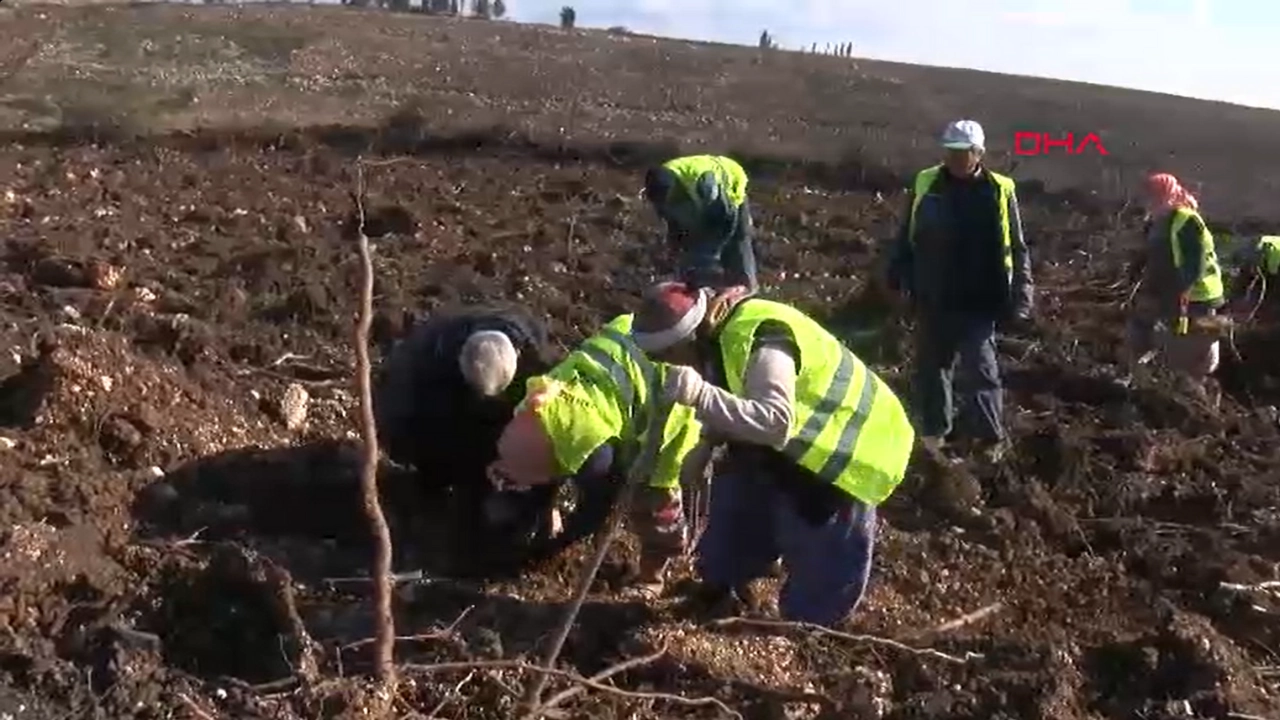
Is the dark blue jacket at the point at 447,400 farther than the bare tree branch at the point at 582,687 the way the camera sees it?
Yes

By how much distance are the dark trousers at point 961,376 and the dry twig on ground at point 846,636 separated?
6.62ft

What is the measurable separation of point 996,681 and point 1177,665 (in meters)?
0.58

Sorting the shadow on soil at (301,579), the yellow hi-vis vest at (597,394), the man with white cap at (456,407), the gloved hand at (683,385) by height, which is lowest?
the shadow on soil at (301,579)

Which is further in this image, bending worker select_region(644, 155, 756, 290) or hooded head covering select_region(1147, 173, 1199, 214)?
hooded head covering select_region(1147, 173, 1199, 214)

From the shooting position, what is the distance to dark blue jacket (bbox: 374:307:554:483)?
481 cm

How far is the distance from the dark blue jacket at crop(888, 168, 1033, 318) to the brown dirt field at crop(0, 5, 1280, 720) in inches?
28.2

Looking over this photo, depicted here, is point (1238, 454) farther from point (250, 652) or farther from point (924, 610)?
point (250, 652)

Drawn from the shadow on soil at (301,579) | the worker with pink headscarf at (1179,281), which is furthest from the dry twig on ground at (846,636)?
the worker with pink headscarf at (1179,281)

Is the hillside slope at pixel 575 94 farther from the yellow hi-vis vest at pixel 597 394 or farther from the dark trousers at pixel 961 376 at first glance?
the yellow hi-vis vest at pixel 597 394

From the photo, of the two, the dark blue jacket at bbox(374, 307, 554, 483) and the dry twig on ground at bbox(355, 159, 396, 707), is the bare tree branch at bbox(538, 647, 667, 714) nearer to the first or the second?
the dry twig on ground at bbox(355, 159, 396, 707)

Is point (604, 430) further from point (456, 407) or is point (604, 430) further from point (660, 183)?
point (660, 183)

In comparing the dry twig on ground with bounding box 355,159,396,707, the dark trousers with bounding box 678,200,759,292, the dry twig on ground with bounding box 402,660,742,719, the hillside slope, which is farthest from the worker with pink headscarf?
the hillside slope

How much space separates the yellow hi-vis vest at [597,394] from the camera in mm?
4070

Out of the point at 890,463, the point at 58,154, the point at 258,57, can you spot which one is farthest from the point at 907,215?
the point at 258,57
